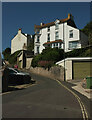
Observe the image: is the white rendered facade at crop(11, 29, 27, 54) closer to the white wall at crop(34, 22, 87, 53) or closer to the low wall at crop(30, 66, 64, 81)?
the white wall at crop(34, 22, 87, 53)

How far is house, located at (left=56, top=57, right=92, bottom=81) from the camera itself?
24469 millimetres

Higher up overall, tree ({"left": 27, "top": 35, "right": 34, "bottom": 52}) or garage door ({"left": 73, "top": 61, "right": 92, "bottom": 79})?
tree ({"left": 27, "top": 35, "right": 34, "bottom": 52})

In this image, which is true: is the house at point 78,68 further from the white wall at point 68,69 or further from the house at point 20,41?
the house at point 20,41

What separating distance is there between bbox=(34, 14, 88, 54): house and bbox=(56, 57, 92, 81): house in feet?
38.4

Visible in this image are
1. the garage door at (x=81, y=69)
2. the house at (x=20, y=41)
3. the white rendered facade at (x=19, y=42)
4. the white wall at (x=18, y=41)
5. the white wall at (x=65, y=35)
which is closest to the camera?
the garage door at (x=81, y=69)

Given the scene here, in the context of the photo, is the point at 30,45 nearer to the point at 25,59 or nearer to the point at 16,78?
the point at 25,59

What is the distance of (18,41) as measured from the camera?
5684 centimetres

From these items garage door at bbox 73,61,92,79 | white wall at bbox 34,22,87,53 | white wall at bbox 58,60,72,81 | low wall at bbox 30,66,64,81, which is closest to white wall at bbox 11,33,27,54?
white wall at bbox 34,22,87,53

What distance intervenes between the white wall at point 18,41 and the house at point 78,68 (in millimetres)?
32315

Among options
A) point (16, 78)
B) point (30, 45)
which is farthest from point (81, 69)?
point (30, 45)

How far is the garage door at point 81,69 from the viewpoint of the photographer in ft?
80.2

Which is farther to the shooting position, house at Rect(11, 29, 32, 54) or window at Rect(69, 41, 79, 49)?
house at Rect(11, 29, 32, 54)

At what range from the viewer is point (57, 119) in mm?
5488

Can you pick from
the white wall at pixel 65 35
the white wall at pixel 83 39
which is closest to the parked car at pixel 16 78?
the white wall at pixel 65 35
